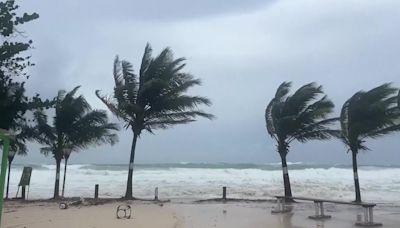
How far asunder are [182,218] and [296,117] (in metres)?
9.54

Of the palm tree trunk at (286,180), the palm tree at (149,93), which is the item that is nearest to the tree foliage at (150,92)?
the palm tree at (149,93)

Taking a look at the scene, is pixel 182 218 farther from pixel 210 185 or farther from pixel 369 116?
pixel 210 185

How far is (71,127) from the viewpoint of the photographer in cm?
2669

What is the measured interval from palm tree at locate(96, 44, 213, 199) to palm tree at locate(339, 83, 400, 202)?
7.02m

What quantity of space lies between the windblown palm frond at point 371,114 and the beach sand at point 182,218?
147 inches

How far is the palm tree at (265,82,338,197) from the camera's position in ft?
78.1

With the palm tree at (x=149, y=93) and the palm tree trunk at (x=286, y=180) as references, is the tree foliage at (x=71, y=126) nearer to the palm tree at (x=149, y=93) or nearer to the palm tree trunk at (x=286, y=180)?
the palm tree at (x=149, y=93)

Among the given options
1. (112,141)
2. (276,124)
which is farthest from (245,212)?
(112,141)

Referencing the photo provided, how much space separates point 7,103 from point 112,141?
1649 centimetres

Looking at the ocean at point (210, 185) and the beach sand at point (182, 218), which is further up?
the ocean at point (210, 185)

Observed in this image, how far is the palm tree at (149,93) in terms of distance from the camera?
25.1 m

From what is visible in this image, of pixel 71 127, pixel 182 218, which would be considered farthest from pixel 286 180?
pixel 71 127

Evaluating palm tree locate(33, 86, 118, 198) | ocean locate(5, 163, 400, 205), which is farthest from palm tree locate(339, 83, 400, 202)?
palm tree locate(33, 86, 118, 198)

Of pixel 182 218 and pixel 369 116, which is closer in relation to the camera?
pixel 182 218
